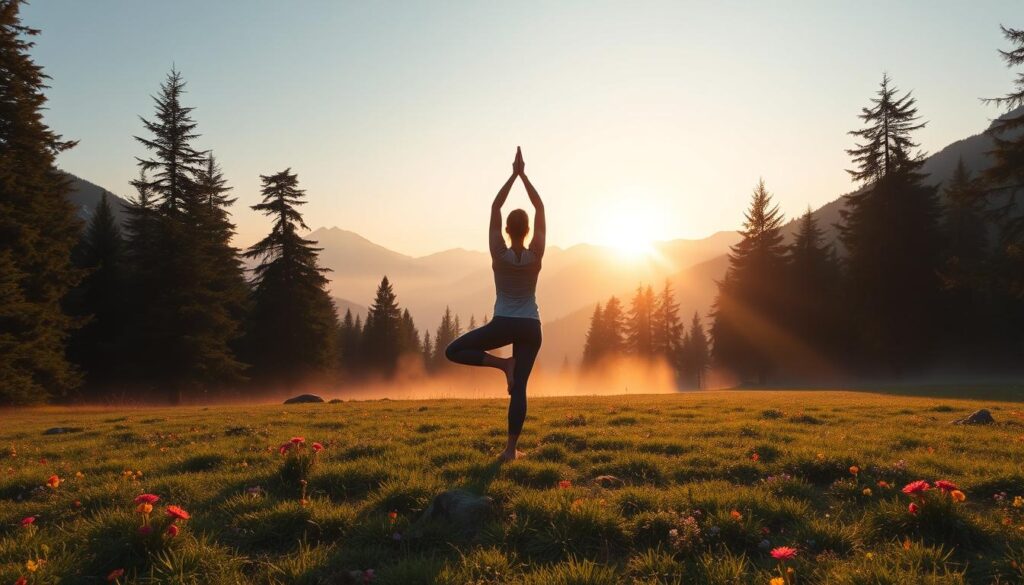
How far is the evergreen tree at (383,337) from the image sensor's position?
64.2m

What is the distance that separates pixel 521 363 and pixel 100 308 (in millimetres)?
37554

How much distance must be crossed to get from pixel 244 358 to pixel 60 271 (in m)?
14.5

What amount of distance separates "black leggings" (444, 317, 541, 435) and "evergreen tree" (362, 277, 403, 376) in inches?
2287

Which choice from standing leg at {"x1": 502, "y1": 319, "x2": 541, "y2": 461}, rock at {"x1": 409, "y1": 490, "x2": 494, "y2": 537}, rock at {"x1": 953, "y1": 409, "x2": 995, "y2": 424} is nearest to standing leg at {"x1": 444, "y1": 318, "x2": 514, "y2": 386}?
standing leg at {"x1": 502, "y1": 319, "x2": 541, "y2": 461}

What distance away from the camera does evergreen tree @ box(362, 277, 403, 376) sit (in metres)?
64.2

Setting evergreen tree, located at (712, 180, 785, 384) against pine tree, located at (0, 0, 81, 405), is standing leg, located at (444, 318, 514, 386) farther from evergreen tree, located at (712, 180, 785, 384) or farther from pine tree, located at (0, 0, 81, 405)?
evergreen tree, located at (712, 180, 785, 384)

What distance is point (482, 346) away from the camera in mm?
7012

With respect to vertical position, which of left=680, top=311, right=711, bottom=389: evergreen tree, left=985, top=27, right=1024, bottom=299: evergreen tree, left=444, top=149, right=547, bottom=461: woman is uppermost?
left=985, top=27, right=1024, bottom=299: evergreen tree

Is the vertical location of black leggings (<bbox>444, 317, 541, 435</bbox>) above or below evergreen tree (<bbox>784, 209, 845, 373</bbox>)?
below

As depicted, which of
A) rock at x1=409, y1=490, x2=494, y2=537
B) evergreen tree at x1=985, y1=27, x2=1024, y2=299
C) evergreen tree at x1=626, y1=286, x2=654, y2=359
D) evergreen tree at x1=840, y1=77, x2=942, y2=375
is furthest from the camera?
evergreen tree at x1=626, y1=286, x2=654, y2=359

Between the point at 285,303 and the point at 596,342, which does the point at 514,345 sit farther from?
the point at 596,342

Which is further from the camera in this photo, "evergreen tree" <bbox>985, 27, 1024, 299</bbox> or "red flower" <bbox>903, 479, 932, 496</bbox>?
"evergreen tree" <bbox>985, 27, 1024, 299</bbox>

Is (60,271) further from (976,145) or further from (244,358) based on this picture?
(976,145)

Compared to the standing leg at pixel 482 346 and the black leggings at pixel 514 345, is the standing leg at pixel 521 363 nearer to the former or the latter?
the black leggings at pixel 514 345
